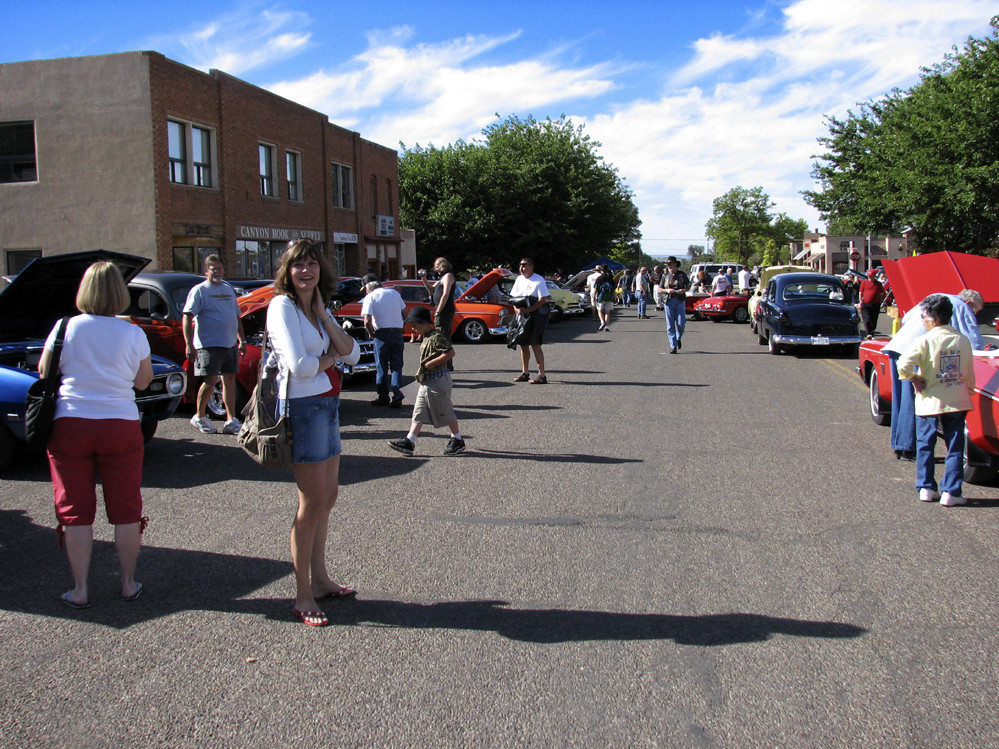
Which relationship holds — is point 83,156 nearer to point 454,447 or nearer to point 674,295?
point 674,295

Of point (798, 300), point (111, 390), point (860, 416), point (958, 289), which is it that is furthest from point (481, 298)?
point (111, 390)

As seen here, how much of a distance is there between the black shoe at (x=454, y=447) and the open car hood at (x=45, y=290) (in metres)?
3.27

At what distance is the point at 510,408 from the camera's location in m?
10.9

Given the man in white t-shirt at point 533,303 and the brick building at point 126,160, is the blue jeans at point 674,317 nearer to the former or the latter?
the man in white t-shirt at point 533,303

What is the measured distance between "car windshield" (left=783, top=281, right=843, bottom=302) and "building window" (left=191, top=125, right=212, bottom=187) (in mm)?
16940

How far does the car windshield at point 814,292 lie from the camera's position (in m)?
18.5

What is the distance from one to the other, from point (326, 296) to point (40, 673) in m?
2.09

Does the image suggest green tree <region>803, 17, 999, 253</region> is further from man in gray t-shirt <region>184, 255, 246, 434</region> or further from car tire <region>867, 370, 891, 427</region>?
man in gray t-shirt <region>184, 255, 246, 434</region>

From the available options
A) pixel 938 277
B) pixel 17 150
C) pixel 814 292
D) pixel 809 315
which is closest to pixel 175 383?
pixel 938 277

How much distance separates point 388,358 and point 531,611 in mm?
7218

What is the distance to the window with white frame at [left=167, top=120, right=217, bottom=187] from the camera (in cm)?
2409

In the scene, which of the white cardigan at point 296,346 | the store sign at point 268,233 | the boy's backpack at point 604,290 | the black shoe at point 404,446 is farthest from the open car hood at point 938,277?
the store sign at point 268,233

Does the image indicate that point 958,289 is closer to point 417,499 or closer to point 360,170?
point 417,499

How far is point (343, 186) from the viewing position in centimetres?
3556
